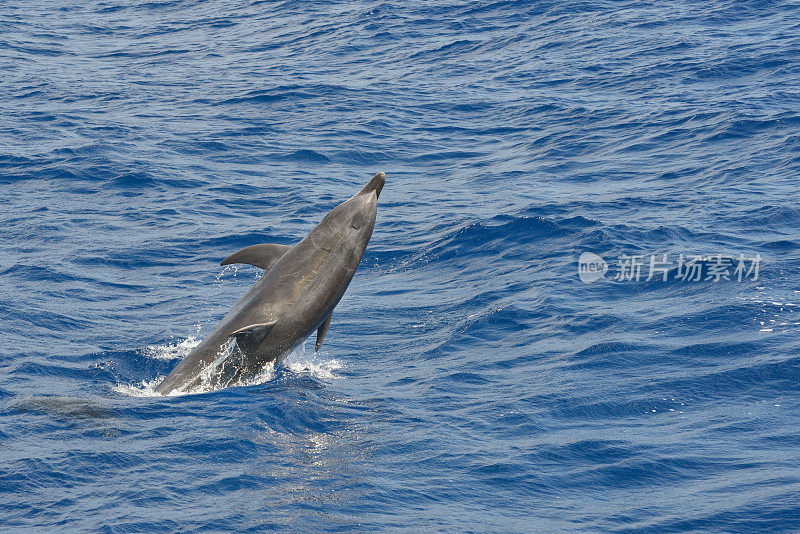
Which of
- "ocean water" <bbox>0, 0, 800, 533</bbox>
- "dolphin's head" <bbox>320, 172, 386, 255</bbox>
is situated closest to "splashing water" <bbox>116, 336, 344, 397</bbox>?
"ocean water" <bbox>0, 0, 800, 533</bbox>

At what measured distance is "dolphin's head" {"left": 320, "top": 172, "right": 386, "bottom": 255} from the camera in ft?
40.3

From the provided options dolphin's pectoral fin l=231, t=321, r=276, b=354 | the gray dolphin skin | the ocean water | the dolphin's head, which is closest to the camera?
the ocean water

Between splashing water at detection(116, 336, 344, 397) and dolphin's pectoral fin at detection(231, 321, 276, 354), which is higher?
dolphin's pectoral fin at detection(231, 321, 276, 354)

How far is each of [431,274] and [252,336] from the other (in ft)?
19.6

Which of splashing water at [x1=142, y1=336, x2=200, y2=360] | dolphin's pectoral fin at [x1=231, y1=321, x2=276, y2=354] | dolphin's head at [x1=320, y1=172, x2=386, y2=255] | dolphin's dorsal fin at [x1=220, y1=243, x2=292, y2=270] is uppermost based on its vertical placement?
dolphin's head at [x1=320, y1=172, x2=386, y2=255]

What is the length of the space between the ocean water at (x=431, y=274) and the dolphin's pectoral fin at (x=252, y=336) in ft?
1.87

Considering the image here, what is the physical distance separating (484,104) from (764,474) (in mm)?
17686

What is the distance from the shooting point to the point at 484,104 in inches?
1040

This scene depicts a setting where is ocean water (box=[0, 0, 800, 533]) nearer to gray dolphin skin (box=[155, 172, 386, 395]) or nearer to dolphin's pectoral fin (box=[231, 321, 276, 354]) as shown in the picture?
gray dolphin skin (box=[155, 172, 386, 395])

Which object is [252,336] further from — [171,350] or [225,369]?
[171,350]

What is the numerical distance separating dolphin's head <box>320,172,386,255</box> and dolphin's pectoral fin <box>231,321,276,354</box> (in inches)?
59.0

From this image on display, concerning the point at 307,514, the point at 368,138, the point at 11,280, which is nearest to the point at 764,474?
the point at 307,514

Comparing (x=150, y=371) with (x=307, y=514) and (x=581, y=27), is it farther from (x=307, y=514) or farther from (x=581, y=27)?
(x=581, y=27)

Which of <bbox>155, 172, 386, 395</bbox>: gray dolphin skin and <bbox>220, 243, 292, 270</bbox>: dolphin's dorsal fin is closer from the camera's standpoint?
<bbox>155, 172, 386, 395</bbox>: gray dolphin skin
